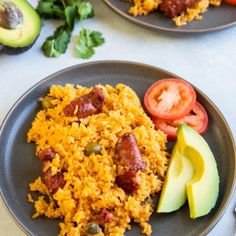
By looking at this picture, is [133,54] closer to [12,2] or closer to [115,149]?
[12,2]

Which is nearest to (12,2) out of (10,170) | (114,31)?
(114,31)

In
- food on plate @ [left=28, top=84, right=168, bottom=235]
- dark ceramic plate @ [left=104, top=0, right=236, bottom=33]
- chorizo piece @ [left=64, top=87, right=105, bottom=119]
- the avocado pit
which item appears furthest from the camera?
dark ceramic plate @ [left=104, top=0, right=236, bottom=33]

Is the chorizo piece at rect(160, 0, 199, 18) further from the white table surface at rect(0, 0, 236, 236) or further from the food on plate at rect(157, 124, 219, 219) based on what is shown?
the food on plate at rect(157, 124, 219, 219)

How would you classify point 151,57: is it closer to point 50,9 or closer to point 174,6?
point 174,6

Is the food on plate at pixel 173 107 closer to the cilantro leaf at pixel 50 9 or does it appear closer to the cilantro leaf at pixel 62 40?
the cilantro leaf at pixel 62 40

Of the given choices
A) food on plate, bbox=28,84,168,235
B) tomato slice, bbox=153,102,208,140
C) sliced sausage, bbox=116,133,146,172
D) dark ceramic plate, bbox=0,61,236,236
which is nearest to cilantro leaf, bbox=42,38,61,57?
dark ceramic plate, bbox=0,61,236,236
